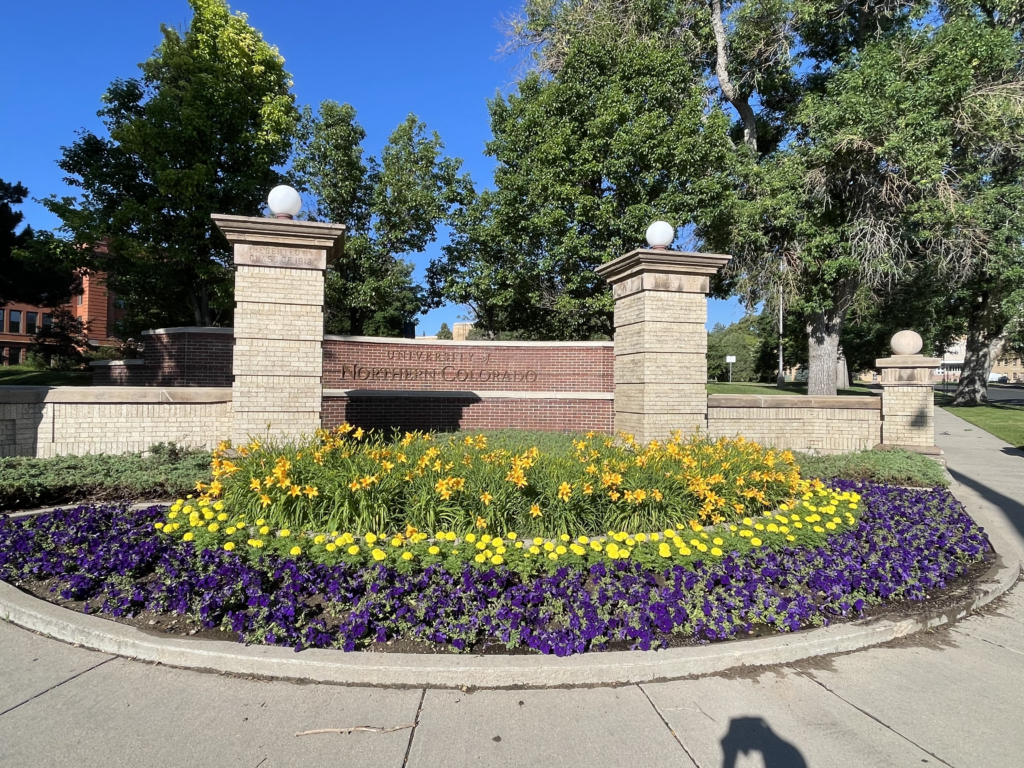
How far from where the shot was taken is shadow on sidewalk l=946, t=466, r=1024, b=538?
654cm

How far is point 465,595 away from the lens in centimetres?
332

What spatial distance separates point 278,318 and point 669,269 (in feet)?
18.0

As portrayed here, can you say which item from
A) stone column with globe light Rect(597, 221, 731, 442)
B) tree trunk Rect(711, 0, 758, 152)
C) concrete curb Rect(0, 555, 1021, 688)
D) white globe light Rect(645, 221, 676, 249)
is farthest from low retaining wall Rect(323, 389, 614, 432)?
tree trunk Rect(711, 0, 758, 152)

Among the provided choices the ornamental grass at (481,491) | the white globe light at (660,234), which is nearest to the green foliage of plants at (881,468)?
the ornamental grass at (481,491)

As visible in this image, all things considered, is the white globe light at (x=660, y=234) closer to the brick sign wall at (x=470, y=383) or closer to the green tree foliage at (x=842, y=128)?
the brick sign wall at (x=470, y=383)

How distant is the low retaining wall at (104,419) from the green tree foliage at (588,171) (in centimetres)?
971

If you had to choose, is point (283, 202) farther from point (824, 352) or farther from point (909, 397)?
point (824, 352)

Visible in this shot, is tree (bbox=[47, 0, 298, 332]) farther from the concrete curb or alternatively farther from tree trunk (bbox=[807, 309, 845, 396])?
tree trunk (bbox=[807, 309, 845, 396])


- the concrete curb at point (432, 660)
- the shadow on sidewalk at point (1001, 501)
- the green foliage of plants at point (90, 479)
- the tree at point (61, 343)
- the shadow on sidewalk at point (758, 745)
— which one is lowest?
the shadow on sidewalk at point (758, 745)

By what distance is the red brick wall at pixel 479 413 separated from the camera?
35.3ft

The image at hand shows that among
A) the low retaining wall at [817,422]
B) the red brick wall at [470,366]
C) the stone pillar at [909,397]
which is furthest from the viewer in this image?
the red brick wall at [470,366]

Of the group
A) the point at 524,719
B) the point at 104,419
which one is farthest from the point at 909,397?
the point at 104,419

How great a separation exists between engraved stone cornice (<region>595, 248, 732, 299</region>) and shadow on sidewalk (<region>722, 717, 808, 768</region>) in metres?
6.69

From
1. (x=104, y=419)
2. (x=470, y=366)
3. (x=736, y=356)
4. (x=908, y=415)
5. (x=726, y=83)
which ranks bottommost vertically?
(x=104, y=419)
